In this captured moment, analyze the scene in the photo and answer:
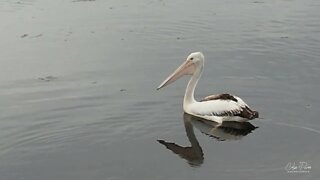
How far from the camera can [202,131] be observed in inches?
335

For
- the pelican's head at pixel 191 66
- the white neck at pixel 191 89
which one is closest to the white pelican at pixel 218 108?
the white neck at pixel 191 89

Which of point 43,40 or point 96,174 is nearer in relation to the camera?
point 96,174

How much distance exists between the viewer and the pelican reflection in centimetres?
764

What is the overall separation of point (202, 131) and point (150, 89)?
1851 mm

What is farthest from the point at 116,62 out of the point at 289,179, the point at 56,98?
the point at 289,179

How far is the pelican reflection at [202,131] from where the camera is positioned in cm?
764

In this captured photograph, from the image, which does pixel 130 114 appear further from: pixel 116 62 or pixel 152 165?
pixel 116 62

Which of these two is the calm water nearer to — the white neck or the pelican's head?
the white neck

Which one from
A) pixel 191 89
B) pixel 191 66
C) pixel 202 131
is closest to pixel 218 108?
pixel 202 131

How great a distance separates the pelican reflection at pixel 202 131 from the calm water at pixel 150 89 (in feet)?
0.05

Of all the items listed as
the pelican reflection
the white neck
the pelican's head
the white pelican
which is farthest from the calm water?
the pelican's head

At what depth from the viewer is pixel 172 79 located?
942cm

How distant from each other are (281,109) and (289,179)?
2.34 metres

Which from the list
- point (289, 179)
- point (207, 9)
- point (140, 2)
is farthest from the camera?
point (140, 2)
